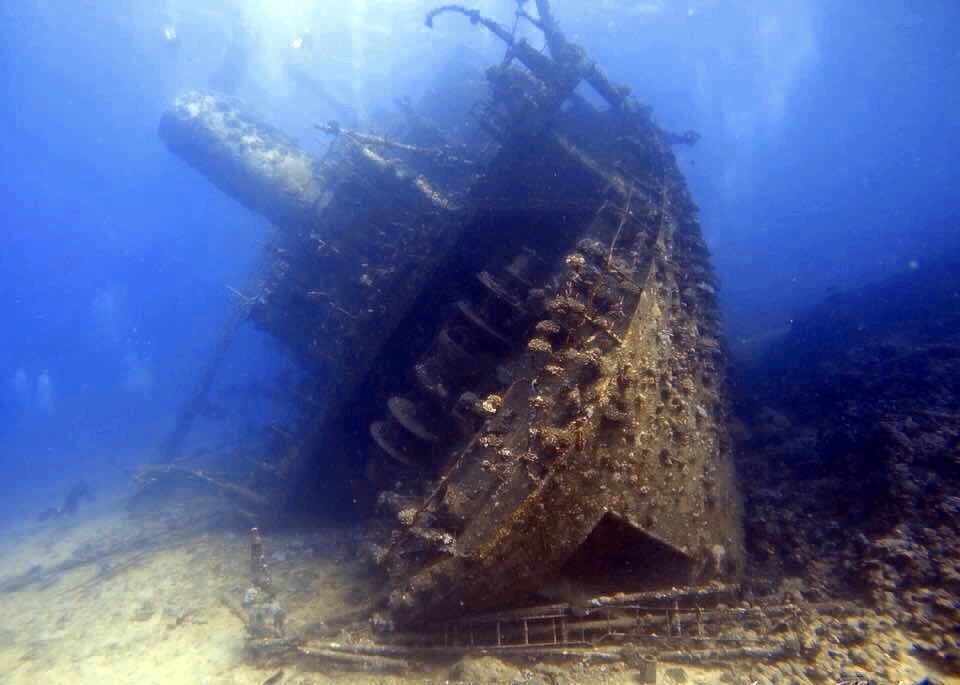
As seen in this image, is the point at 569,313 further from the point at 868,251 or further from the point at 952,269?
the point at 868,251

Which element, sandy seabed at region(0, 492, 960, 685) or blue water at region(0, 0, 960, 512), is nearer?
sandy seabed at region(0, 492, 960, 685)

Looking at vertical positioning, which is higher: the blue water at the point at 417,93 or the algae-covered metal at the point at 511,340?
the blue water at the point at 417,93

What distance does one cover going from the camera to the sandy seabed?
14.8 ft

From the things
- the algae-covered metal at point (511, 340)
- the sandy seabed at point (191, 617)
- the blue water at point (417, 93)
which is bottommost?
the sandy seabed at point (191, 617)

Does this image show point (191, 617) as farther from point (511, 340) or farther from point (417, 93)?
point (417, 93)

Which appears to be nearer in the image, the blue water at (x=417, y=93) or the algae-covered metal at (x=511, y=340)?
the algae-covered metal at (x=511, y=340)

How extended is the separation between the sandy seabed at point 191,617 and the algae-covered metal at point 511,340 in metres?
0.82

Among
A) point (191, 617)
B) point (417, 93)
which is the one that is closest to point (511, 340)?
point (191, 617)

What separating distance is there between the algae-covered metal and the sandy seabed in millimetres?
818

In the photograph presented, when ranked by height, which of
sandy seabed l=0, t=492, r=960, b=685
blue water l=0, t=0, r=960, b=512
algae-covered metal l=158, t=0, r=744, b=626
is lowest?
sandy seabed l=0, t=492, r=960, b=685

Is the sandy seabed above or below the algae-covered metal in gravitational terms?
below

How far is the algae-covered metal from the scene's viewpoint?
456 centimetres

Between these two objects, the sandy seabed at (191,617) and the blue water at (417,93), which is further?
the blue water at (417,93)

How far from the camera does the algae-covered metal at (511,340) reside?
456 cm
